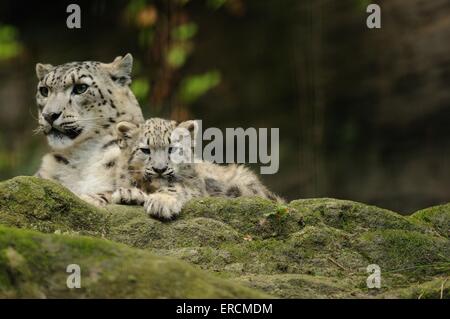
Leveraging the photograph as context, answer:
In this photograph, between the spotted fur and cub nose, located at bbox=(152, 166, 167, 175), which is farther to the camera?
the spotted fur

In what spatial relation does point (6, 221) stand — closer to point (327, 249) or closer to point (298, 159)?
point (327, 249)

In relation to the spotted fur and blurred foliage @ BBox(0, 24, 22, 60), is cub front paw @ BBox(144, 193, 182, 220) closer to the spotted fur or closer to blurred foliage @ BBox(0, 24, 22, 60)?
the spotted fur

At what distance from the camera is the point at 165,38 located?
15227mm

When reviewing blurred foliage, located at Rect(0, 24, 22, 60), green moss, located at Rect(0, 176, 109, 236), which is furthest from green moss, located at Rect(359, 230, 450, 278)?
blurred foliage, located at Rect(0, 24, 22, 60)

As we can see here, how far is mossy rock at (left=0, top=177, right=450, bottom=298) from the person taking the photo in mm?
7285

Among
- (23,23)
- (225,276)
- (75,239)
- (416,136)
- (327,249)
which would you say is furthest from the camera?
(23,23)

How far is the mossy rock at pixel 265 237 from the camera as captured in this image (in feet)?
23.9

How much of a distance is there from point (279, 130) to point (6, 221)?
27.3ft

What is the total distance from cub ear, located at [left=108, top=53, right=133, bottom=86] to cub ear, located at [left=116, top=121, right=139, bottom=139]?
1.40 meters

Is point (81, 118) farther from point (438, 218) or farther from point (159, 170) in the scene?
point (438, 218)

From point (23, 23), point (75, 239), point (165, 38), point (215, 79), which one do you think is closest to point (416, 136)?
point (215, 79)

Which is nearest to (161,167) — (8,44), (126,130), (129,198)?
(129,198)

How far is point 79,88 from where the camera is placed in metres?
10.3

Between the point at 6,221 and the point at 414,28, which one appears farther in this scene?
the point at 414,28
